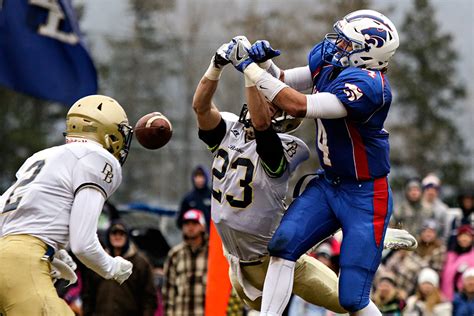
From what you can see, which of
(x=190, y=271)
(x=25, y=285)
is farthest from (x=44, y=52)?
(x=25, y=285)

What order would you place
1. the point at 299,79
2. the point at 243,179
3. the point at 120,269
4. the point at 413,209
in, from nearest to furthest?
the point at 120,269 → the point at 243,179 → the point at 299,79 → the point at 413,209

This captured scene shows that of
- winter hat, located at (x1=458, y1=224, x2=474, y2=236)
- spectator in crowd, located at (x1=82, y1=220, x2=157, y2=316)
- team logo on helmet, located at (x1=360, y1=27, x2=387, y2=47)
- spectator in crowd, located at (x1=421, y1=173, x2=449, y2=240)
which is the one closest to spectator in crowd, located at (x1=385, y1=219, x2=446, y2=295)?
winter hat, located at (x1=458, y1=224, x2=474, y2=236)

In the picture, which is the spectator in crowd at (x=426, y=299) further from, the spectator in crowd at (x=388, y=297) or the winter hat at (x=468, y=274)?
the winter hat at (x=468, y=274)

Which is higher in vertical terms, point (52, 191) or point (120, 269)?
point (52, 191)

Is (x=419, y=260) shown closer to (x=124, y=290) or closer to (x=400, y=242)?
(x=124, y=290)

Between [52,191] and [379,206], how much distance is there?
6.43ft

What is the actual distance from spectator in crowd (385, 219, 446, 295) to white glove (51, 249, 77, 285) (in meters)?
5.24

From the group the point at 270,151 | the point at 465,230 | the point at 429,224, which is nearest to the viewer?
the point at 270,151

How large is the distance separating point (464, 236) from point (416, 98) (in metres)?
17.2

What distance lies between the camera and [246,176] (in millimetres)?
7809

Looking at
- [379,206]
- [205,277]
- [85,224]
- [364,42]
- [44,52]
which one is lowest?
[205,277]

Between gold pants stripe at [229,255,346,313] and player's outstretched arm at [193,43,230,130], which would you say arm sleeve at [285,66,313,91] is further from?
gold pants stripe at [229,255,346,313]

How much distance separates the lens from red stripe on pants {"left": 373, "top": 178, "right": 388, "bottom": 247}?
7.50 meters

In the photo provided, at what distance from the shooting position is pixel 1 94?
1016 inches
